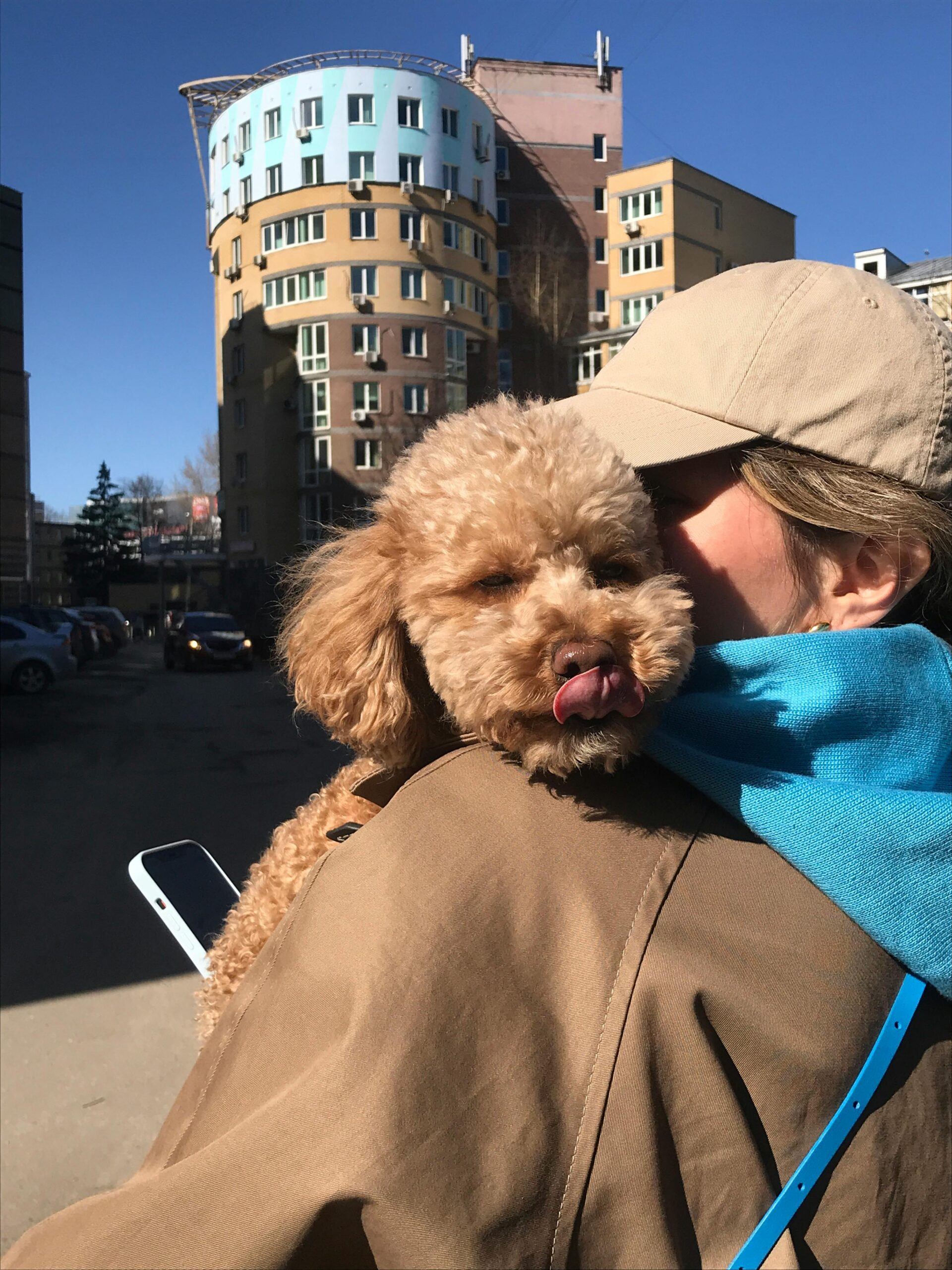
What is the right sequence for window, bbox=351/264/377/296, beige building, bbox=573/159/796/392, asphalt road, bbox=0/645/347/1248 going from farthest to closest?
beige building, bbox=573/159/796/392
window, bbox=351/264/377/296
asphalt road, bbox=0/645/347/1248

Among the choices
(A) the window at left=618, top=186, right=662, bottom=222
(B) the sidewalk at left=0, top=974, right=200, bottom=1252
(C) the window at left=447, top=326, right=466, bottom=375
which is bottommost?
(B) the sidewalk at left=0, top=974, right=200, bottom=1252

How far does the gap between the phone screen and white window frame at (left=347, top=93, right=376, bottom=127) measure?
147 feet

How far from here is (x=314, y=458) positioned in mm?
43625

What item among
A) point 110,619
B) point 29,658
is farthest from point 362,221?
point 29,658

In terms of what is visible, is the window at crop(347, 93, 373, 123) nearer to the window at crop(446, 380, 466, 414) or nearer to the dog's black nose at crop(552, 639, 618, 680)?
the window at crop(446, 380, 466, 414)

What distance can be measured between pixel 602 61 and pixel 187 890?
56.8 metres

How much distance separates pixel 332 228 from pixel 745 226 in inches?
856

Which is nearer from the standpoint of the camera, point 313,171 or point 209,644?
point 209,644

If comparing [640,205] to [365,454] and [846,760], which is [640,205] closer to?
[365,454]

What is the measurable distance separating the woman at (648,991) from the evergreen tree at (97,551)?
74.0 m

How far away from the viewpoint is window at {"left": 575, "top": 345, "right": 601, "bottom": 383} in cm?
4712

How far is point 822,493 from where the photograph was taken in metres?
1.22

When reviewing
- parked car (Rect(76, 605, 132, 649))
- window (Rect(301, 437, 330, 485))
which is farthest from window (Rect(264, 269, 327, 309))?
parked car (Rect(76, 605, 132, 649))

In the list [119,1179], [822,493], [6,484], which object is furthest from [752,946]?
[6,484]
